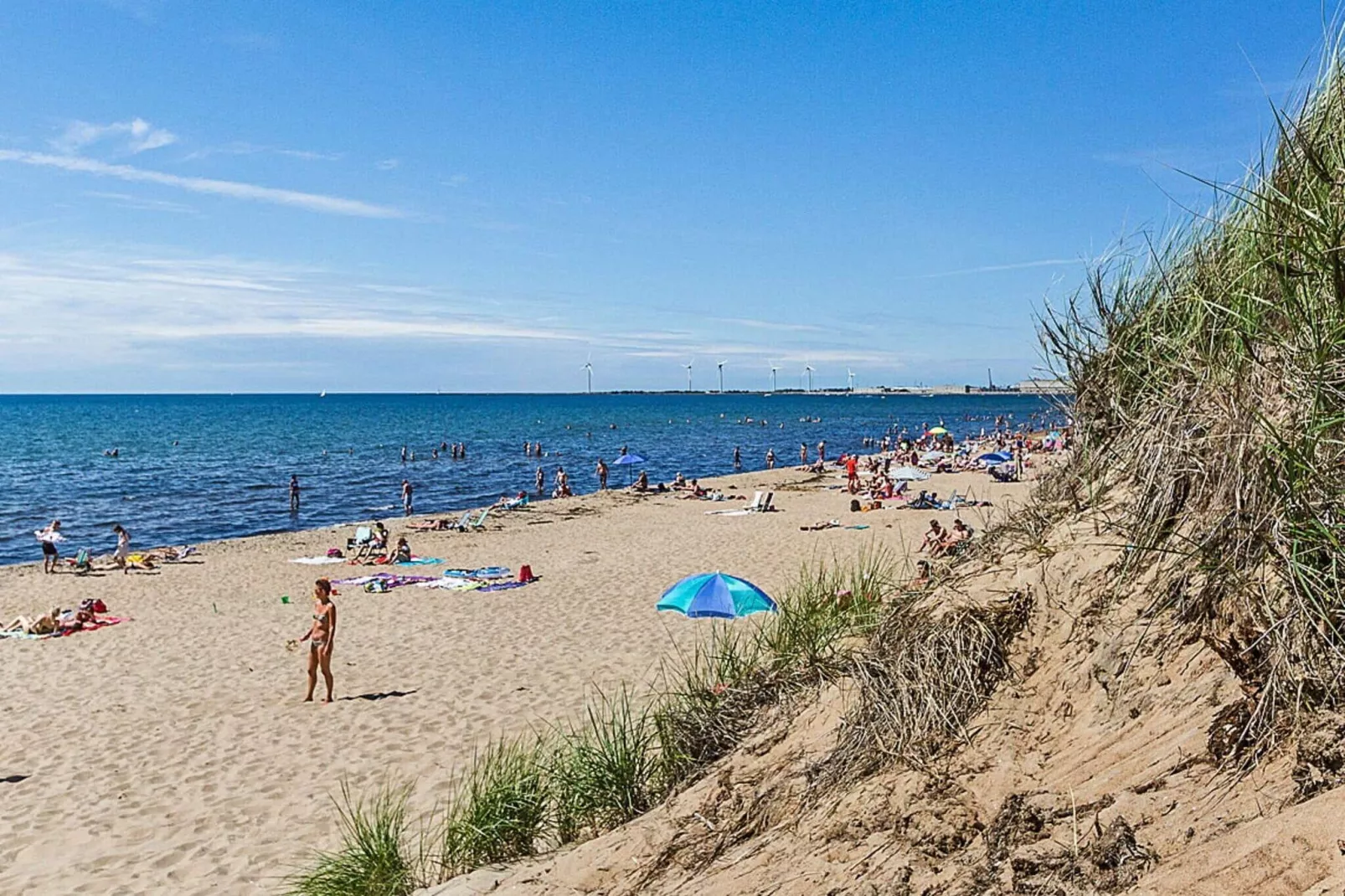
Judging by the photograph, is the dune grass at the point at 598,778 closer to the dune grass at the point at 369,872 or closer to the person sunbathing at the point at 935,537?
the dune grass at the point at 369,872

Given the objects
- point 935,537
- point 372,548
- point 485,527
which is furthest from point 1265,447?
point 485,527

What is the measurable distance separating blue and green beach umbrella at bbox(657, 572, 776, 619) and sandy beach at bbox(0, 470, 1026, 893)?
0.75 m

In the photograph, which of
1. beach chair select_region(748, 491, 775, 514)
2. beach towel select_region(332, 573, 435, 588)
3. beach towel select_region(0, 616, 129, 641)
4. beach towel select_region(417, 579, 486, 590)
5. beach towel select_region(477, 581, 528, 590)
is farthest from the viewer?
beach chair select_region(748, 491, 775, 514)

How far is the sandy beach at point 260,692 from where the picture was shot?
295 inches

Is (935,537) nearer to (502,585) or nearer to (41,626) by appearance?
(502,585)

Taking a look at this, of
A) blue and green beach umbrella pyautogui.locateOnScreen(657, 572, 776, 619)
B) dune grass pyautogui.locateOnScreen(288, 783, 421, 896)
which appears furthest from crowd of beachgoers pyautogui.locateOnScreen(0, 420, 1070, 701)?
dune grass pyautogui.locateOnScreen(288, 783, 421, 896)

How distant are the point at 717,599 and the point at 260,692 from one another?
568 centimetres

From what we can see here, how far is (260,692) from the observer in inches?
452

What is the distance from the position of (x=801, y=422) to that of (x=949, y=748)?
336 feet

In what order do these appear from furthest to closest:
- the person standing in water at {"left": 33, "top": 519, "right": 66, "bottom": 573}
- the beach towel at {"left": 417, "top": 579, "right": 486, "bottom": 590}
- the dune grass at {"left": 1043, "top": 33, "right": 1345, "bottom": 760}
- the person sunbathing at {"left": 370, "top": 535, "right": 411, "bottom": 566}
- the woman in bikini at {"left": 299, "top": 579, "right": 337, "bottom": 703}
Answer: the person standing in water at {"left": 33, "top": 519, "right": 66, "bottom": 573} → the person sunbathing at {"left": 370, "top": 535, "right": 411, "bottom": 566} → the beach towel at {"left": 417, "top": 579, "right": 486, "bottom": 590} → the woman in bikini at {"left": 299, "top": 579, "right": 337, "bottom": 703} → the dune grass at {"left": 1043, "top": 33, "right": 1345, "bottom": 760}

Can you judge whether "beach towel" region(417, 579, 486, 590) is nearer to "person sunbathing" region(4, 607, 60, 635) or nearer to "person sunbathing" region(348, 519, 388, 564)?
"person sunbathing" region(348, 519, 388, 564)

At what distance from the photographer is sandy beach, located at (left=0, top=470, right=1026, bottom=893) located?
295 inches

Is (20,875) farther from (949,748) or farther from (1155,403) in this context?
(1155,403)

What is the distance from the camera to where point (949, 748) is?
147 inches
